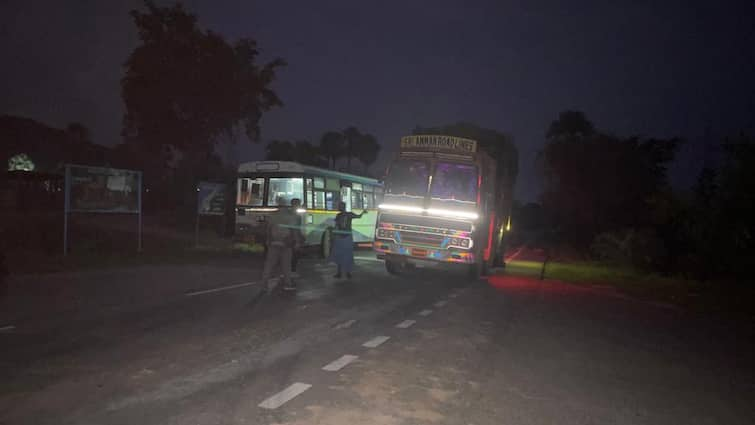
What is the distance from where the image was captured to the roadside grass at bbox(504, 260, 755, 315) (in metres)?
14.8

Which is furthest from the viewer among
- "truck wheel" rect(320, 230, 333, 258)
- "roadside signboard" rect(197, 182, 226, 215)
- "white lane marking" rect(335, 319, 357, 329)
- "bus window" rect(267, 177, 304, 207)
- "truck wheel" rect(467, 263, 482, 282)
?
"truck wheel" rect(320, 230, 333, 258)

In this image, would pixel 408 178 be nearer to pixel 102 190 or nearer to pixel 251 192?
pixel 251 192

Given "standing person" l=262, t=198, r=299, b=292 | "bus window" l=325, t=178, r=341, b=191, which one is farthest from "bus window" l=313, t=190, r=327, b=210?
"standing person" l=262, t=198, r=299, b=292

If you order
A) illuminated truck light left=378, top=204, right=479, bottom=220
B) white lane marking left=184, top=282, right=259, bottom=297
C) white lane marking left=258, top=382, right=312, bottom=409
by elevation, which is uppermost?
illuminated truck light left=378, top=204, right=479, bottom=220

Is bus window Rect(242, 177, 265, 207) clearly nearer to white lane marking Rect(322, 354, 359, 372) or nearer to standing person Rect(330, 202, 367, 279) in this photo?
standing person Rect(330, 202, 367, 279)

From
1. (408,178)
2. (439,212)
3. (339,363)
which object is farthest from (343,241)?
(339,363)

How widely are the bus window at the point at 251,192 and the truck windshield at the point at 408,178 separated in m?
6.73

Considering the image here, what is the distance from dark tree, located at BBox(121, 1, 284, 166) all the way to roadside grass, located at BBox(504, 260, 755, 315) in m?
21.8

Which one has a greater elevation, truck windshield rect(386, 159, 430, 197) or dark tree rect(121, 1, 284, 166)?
dark tree rect(121, 1, 284, 166)

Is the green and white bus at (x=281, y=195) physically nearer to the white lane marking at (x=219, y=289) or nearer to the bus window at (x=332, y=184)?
the bus window at (x=332, y=184)

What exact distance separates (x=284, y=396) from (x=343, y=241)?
994 centimetres

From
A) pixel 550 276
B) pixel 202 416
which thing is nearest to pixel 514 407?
pixel 202 416

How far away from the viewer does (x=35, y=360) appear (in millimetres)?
6562

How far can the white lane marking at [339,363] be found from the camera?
659 centimetres
